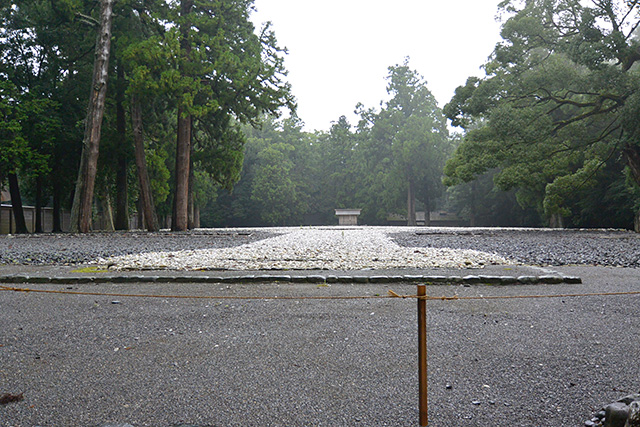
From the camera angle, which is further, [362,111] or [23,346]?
[362,111]

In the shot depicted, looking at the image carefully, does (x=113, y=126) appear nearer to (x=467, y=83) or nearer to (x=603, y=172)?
(x=467, y=83)

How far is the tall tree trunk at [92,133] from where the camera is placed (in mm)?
17906

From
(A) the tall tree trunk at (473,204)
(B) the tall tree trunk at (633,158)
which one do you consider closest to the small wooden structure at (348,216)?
(A) the tall tree trunk at (473,204)

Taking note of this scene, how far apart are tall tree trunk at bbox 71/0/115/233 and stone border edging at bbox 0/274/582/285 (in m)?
12.9

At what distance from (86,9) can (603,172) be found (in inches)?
1067

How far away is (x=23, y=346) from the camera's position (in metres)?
3.43

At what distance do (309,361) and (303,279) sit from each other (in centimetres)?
279

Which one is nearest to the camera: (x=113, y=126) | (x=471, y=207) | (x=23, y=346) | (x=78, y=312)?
(x=23, y=346)

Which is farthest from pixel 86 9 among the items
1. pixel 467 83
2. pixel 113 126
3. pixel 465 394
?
pixel 465 394

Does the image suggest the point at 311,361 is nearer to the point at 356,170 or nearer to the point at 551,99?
the point at 551,99

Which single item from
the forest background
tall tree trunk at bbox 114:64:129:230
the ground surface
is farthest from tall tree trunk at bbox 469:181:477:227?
the ground surface

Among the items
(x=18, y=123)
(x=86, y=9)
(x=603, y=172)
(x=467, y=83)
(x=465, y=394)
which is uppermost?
(x=86, y=9)

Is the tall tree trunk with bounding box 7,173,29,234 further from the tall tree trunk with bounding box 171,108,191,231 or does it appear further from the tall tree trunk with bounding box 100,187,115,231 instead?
the tall tree trunk with bounding box 171,108,191,231

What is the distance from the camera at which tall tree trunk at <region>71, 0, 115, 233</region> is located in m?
17.9
